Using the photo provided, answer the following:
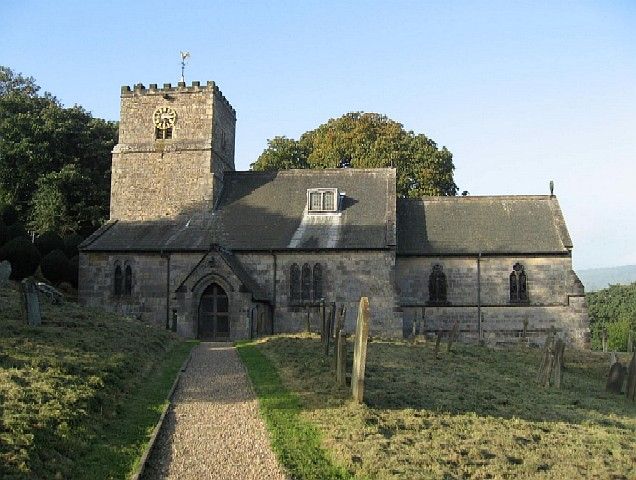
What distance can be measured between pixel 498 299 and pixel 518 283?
1477mm

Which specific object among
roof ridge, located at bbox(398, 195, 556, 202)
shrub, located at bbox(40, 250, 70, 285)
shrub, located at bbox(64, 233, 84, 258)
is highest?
roof ridge, located at bbox(398, 195, 556, 202)

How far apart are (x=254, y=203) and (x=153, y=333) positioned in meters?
13.9

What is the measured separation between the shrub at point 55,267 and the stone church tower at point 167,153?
4.52 meters

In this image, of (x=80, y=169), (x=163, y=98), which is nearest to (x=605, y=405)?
(x=163, y=98)

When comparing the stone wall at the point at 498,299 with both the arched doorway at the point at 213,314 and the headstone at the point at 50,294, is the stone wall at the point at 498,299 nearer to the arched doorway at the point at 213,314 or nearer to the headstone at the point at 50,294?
the arched doorway at the point at 213,314

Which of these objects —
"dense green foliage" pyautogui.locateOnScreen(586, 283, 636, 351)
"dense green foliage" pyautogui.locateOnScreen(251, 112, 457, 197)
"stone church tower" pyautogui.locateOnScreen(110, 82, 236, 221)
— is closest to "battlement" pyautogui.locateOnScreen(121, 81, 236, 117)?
"stone church tower" pyautogui.locateOnScreen(110, 82, 236, 221)

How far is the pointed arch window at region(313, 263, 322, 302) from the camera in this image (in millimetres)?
38625

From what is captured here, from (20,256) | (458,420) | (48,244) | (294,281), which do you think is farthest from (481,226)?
(48,244)

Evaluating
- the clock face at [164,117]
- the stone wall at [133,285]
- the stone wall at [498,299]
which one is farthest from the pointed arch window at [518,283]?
the clock face at [164,117]

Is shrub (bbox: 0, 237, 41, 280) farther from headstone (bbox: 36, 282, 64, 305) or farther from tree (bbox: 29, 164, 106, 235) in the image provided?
tree (bbox: 29, 164, 106, 235)

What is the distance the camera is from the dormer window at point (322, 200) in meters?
40.9

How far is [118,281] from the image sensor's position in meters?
40.2

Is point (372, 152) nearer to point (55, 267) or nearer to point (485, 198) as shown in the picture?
point (485, 198)

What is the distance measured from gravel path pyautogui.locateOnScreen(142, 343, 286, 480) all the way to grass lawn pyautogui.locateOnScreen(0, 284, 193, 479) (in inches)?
19.1
